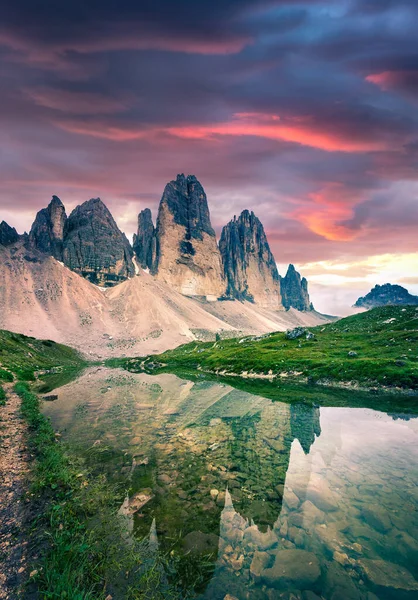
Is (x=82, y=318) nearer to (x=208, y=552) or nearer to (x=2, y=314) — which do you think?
(x=2, y=314)

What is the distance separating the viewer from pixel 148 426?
2144cm

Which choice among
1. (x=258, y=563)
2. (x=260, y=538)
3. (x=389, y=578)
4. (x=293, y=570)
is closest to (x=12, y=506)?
(x=258, y=563)

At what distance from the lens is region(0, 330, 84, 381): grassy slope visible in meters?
63.7

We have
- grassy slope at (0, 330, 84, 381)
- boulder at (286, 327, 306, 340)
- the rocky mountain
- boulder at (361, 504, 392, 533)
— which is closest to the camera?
boulder at (361, 504, 392, 533)

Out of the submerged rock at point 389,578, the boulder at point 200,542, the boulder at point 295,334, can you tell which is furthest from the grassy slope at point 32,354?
the boulder at point 295,334

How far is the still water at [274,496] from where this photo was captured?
742 centimetres

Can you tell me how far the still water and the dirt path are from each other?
2984 millimetres

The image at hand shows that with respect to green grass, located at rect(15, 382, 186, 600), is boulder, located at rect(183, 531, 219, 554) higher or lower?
lower

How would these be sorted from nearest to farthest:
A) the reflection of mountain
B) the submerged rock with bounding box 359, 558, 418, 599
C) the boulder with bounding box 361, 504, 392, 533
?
1. the submerged rock with bounding box 359, 558, 418, 599
2. the boulder with bounding box 361, 504, 392, 533
3. the reflection of mountain

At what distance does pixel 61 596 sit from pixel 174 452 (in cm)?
1052

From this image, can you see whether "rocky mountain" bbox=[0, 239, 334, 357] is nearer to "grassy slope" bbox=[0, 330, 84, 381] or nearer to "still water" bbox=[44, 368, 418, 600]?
"grassy slope" bbox=[0, 330, 84, 381]

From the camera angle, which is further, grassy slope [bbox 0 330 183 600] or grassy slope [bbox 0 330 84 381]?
grassy slope [bbox 0 330 84 381]

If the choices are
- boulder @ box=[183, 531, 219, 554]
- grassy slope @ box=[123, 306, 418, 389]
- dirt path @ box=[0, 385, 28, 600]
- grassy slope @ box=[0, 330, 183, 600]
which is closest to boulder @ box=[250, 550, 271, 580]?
boulder @ box=[183, 531, 219, 554]

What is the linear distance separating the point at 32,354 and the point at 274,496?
88.1 metres
